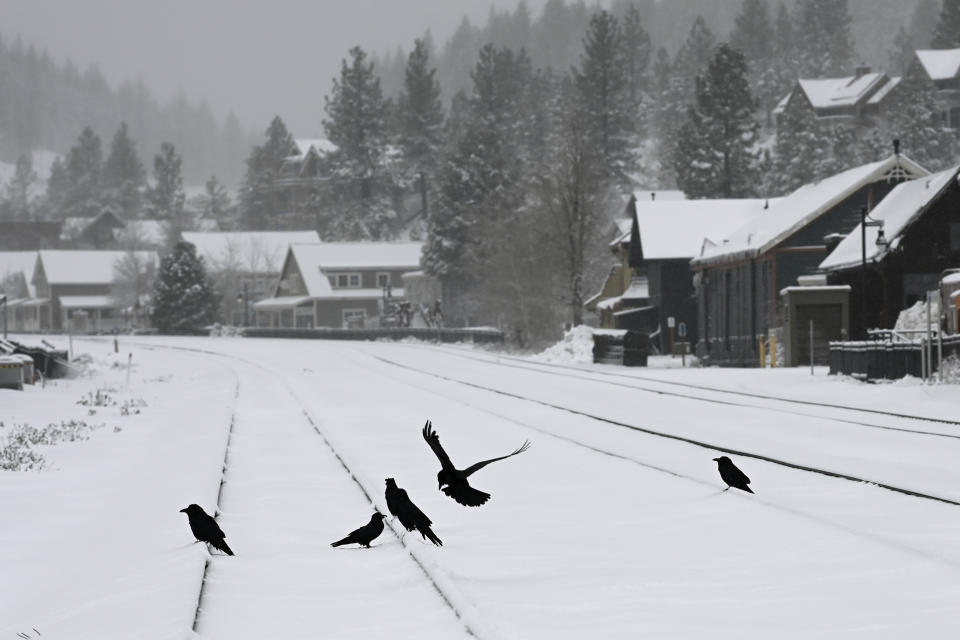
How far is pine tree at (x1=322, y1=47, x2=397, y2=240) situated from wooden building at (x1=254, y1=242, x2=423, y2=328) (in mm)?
20427

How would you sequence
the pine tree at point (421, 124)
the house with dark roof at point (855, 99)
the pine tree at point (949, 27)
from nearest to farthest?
1. the house with dark roof at point (855, 99)
2. the pine tree at point (949, 27)
3. the pine tree at point (421, 124)

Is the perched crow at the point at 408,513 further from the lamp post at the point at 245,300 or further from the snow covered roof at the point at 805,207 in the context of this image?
the lamp post at the point at 245,300

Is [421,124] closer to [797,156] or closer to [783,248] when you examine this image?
[797,156]

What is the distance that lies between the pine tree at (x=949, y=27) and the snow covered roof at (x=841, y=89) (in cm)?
802

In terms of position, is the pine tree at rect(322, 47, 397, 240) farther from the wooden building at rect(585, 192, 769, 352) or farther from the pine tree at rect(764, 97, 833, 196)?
the wooden building at rect(585, 192, 769, 352)

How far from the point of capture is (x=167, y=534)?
1230 centimetres

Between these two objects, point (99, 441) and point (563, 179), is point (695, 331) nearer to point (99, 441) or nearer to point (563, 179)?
point (563, 179)

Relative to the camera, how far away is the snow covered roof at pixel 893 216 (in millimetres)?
42094

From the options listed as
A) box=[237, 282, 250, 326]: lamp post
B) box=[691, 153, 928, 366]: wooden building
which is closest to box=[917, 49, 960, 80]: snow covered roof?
box=[237, 282, 250, 326]: lamp post

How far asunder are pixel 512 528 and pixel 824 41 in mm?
174186

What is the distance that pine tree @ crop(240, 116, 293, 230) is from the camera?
595ft

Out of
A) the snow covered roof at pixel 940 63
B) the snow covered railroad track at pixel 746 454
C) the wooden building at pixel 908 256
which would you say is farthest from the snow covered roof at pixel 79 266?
the snow covered railroad track at pixel 746 454

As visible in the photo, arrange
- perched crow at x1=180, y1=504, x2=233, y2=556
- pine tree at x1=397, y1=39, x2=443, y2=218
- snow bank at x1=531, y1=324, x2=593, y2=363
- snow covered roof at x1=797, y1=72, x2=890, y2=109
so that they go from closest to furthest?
perched crow at x1=180, y1=504, x2=233, y2=556 → snow bank at x1=531, y1=324, x2=593, y2=363 → snow covered roof at x1=797, y1=72, x2=890, y2=109 → pine tree at x1=397, y1=39, x2=443, y2=218

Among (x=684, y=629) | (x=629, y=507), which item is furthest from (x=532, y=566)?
(x=629, y=507)
